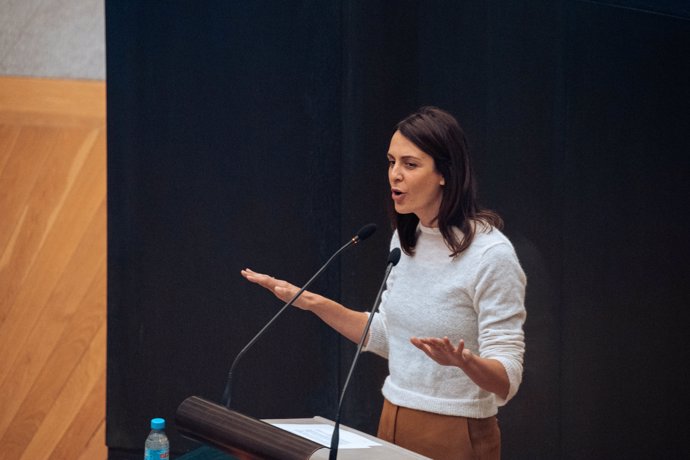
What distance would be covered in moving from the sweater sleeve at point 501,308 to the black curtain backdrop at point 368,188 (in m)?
1.17

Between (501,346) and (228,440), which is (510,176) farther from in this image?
(228,440)

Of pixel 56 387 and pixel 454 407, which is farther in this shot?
pixel 56 387

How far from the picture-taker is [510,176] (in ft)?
9.11

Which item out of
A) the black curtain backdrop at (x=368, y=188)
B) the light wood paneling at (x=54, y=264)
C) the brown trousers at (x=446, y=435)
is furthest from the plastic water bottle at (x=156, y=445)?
the light wood paneling at (x=54, y=264)

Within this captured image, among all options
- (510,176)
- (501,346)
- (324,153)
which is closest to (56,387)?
(324,153)

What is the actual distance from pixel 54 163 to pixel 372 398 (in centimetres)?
151

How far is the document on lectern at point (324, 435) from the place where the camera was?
146 cm

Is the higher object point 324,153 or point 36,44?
point 36,44

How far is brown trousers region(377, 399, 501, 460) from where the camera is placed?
5.37ft

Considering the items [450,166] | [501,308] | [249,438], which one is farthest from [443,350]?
[450,166]

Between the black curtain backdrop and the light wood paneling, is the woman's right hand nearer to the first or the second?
the black curtain backdrop

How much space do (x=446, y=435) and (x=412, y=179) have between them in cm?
51

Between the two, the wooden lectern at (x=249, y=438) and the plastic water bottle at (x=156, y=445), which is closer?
the wooden lectern at (x=249, y=438)

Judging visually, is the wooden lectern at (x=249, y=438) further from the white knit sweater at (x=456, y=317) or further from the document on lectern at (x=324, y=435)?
the white knit sweater at (x=456, y=317)
